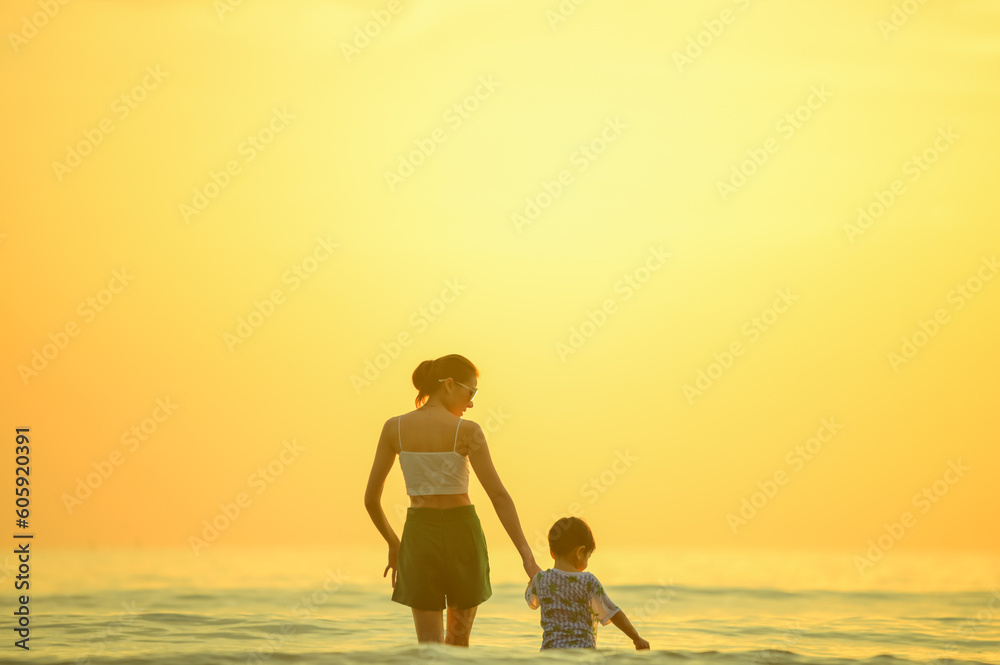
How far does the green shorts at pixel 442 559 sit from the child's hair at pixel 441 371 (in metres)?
0.64

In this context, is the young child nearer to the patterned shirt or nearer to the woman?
the patterned shirt

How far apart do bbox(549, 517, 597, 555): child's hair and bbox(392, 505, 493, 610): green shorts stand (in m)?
0.39

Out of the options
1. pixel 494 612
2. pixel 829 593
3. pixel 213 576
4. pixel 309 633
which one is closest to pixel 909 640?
pixel 494 612

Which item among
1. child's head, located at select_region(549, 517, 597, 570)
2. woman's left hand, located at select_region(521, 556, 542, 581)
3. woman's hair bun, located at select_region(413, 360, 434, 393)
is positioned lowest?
woman's left hand, located at select_region(521, 556, 542, 581)

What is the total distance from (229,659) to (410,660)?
3.18ft

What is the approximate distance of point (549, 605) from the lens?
5.68 meters

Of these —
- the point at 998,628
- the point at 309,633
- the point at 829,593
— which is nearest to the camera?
the point at 309,633

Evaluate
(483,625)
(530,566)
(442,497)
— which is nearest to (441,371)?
(442,497)

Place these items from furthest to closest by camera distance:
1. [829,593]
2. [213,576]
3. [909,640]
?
1. [213,576]
2. [829,593]
3. [909,640]

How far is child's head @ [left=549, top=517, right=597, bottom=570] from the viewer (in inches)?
225

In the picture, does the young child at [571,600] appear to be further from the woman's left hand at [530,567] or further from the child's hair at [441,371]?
the child's hair at [441,371]

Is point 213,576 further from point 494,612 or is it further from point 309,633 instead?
point 309,633

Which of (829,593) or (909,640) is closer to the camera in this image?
(909,640)

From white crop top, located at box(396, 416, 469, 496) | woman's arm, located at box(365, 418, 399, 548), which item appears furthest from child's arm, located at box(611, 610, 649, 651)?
woman's arm, located at box(365, 418, 399, 548)
